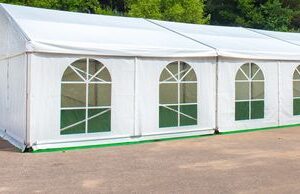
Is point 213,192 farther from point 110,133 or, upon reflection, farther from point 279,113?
point 279,113

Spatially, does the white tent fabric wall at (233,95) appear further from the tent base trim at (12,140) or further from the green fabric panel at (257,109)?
the tent base trim at (12,140)

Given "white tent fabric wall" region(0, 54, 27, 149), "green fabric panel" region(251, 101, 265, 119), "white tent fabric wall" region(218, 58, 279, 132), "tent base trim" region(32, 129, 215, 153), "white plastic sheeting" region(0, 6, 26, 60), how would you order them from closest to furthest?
"tent base trim" region(32, 129, 215, 153)
"white tent fabric wall" region(0, 54, 27, 149)
"white plastic sheeting" region(0, 6, 26, 60)
"white tent fabric wall" region(218, 58, 279, 132)
"green fabric panel" region(251, 101, 265, 119)

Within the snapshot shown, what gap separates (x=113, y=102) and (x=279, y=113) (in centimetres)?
601

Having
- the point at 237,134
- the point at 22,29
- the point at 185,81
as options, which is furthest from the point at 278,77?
the point at 22,29

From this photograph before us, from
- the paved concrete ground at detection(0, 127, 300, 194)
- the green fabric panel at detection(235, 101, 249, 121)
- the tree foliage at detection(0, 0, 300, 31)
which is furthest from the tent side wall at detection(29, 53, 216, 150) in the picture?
the tree foliage at detection(0, 0, 300, 31)

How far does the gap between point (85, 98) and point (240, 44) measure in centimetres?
581

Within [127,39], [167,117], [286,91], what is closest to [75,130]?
[167,117]

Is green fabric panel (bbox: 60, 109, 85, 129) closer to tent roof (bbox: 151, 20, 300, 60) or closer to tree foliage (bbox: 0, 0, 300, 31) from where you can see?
tent roof (bbox: 151, 20, 300, 60)

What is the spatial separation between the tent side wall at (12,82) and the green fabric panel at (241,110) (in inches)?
240

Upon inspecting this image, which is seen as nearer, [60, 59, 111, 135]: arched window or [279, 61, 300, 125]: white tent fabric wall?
[60, 59, 111, 135]: arched window

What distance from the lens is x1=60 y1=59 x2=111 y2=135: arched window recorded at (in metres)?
9.66

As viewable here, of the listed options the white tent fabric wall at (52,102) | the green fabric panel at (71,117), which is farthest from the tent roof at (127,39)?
the green fabric panel at (71,117)

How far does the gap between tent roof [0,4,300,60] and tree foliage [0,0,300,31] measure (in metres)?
14.0

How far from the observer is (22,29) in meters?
9.66
